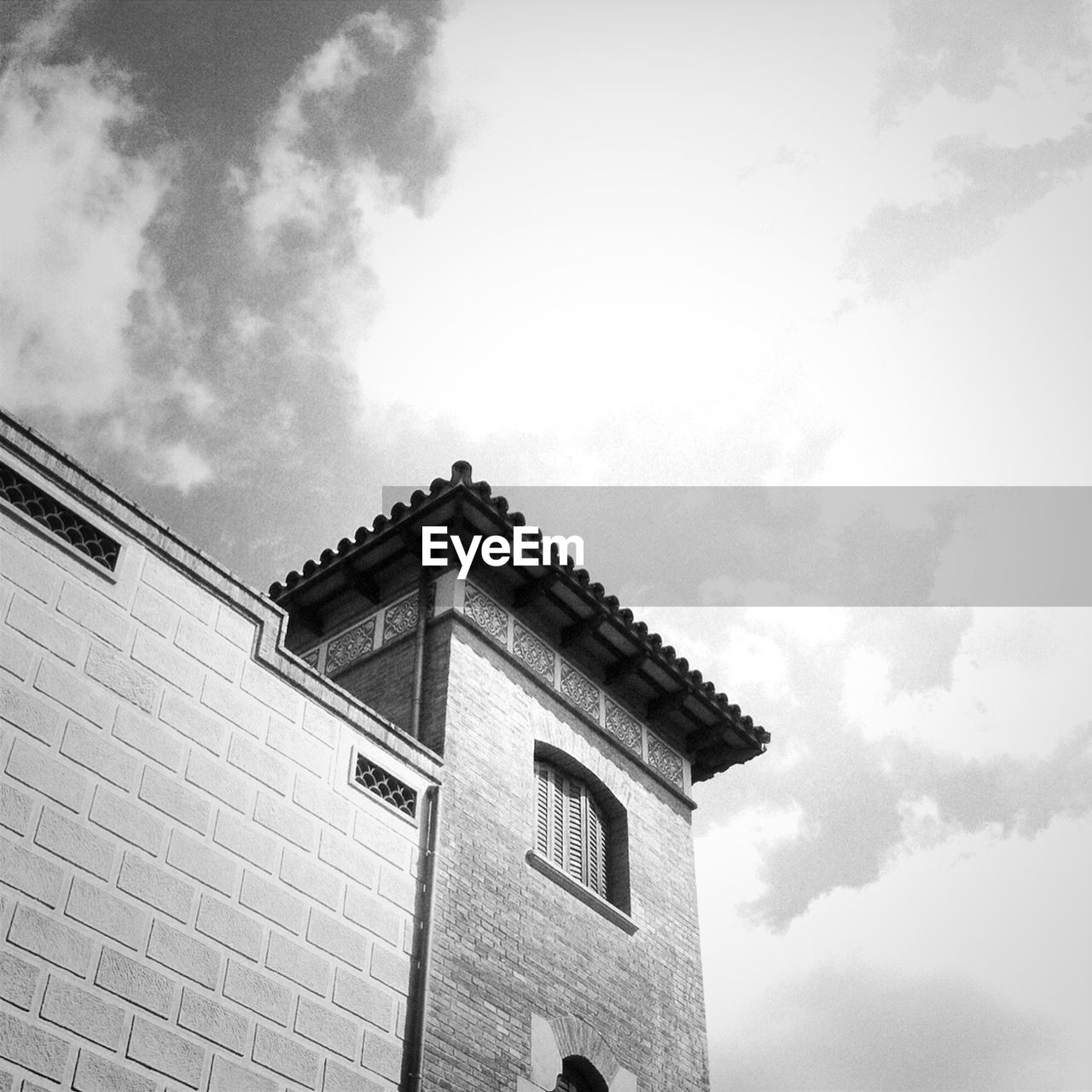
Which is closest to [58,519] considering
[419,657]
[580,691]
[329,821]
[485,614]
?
[329,821]

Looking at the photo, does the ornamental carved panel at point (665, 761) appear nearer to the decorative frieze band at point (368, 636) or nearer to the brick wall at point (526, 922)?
the brick wall at point (526, 922)

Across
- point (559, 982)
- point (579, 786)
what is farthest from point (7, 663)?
point (579, 786)

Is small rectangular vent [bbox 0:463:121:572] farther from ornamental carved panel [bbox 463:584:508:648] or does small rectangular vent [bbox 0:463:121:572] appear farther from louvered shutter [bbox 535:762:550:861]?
louvered shutter [bbox 535:762:550:861]

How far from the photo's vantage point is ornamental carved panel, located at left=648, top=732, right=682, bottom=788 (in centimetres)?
1612

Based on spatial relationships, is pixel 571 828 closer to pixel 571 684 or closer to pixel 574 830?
pixel 574 830

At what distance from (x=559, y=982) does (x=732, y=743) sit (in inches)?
203

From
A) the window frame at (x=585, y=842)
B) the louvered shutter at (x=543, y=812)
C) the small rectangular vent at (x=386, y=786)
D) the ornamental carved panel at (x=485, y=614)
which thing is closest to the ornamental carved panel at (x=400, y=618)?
the ornamental carved panel at (x=485, y=614)

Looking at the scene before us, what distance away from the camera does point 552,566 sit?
14.6 meters

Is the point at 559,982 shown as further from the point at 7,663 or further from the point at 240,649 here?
the point at 7,663

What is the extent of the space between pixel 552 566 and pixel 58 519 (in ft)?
20.0

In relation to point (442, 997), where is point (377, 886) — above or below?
above

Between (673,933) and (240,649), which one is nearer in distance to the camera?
(240,649)

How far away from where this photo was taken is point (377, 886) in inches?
434

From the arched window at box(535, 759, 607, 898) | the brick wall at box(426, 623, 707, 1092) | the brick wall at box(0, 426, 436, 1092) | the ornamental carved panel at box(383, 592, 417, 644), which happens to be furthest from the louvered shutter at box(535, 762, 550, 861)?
the brick wall at box(0, 426, 436, 1092)
